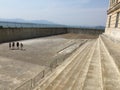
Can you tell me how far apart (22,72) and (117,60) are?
7.17 m

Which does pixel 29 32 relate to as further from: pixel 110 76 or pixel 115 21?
pixel 110 76

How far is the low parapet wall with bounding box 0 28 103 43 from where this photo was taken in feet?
93.0

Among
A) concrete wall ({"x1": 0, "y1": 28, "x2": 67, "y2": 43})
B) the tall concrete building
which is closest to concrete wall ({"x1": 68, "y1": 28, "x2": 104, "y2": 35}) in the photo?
concrete wall ({"x1": 0, "y1": 28, "x2": 67, "y2": 43})

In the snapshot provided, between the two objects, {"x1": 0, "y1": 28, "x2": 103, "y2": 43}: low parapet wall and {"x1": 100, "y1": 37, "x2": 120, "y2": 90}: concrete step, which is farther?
{"x1": 0, "y1": 28, "x2": 103, "y2": 43}: low parapet wall

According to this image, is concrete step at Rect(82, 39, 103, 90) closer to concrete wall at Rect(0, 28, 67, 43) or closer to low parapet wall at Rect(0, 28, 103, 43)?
low parapet wall at Rect(0, 28, 103, 43)

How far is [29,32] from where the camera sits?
35.8m

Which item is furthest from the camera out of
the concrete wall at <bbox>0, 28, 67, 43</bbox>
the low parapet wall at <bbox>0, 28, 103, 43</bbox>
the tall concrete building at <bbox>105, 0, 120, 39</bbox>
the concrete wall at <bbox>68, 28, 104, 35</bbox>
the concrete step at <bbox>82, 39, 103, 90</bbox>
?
the concrete wall at <bbox>68, 28, 104, 35</bbox>

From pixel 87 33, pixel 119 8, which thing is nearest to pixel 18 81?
pixel 119 8

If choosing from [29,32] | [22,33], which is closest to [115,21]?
[22,33]

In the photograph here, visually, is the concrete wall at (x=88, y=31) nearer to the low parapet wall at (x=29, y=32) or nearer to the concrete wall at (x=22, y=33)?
the low parapet wall at (x=29, y=32)

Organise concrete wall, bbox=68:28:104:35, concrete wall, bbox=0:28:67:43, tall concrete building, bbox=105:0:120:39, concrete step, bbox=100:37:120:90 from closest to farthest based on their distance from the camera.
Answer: concrete step, bbox=100:37:120:90 → tall concrete building, bbox=105:0:120:39 → concrete wall, bbox=0:28:67:43 → concrete wall, bbox=68:28:104:35

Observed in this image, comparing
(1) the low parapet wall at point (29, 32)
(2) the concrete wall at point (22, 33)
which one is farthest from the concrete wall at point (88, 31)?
(2) the concrete wall at point (22, 33)

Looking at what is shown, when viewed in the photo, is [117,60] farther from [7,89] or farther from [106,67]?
[7,89]

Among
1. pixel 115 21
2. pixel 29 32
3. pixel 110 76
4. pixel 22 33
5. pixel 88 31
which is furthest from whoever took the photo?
pixel 88 31
